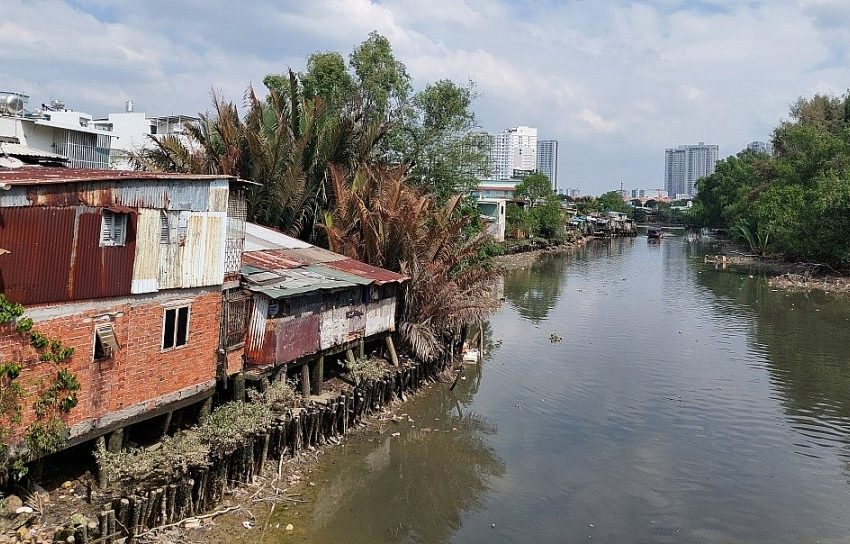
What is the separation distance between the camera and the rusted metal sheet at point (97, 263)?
10.0 m


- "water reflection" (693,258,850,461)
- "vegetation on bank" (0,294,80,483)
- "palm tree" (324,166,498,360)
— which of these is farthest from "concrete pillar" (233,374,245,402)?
"water reflection" (693,258,850,461)

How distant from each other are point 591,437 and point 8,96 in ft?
89.9

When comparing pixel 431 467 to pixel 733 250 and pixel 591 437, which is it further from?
pixel 733 250

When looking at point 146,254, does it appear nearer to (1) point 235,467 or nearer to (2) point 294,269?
(1) point 235,467

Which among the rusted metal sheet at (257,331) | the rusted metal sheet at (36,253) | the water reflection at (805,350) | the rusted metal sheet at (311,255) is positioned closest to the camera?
the rusted metal sheet at (36,253)

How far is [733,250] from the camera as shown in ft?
244

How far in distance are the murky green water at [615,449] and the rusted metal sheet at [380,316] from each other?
2.38 metres

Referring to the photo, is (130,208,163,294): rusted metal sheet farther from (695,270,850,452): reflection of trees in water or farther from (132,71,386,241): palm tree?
(695,270,850,452): reflection of trees in water

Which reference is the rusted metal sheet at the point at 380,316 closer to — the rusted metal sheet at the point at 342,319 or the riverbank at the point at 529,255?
the rusted metal sheet at the point at 342,319

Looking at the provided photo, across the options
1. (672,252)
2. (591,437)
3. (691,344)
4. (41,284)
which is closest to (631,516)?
A: (591,437)

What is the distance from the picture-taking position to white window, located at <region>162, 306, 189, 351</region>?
38.0ft

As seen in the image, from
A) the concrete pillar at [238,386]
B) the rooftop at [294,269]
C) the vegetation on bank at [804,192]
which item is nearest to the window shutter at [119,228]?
the rooftop at [294,269]

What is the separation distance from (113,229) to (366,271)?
8.52 meters

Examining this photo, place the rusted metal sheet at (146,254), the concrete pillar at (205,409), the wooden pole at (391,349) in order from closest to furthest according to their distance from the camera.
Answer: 1. the rusted metal sheet at (146,254)
2. the concrete pillar at (205,409)
3. the wooden pole at (391,349)
